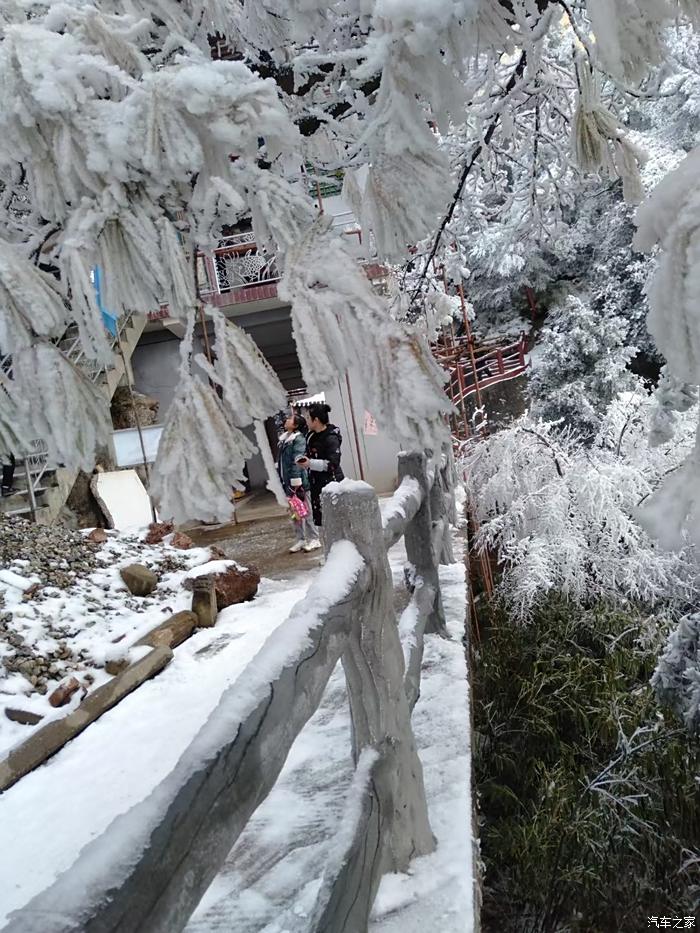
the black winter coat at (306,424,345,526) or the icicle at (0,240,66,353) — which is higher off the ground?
the icicle at (0,240,66,353)

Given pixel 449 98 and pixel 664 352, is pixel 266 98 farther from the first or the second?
pixel 664 352

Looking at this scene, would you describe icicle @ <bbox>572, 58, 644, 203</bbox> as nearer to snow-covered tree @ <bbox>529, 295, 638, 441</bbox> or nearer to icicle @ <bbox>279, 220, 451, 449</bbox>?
icicle @ <bbox>279, 220, 451, 449</bbox>

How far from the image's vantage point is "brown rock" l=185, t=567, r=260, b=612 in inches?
214

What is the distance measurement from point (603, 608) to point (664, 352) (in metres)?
4.96

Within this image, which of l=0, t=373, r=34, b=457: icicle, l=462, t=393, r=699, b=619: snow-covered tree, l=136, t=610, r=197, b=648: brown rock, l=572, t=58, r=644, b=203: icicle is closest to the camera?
l=0, t=373, r=34, b=457: icicle

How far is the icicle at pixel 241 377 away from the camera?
2.98 ft

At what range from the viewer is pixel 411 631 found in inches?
105

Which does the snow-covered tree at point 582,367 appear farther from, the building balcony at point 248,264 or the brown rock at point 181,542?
the building balcony at point 248,264

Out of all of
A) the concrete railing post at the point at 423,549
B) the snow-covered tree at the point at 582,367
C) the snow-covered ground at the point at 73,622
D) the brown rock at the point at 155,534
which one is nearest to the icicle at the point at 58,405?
the concrete railing post at the point at 423,549

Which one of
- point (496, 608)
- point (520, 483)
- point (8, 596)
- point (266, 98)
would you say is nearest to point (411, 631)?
point (266, 98)

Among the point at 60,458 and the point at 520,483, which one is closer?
the point at 60,458

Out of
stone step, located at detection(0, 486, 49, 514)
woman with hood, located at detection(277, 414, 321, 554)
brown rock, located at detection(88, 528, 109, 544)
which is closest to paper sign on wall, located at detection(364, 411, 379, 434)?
woman with hood, located at detection(277, 414, 321, 554)

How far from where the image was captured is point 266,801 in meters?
2.38

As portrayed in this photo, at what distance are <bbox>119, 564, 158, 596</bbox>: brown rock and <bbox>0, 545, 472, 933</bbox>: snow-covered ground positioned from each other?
44.9 inches
